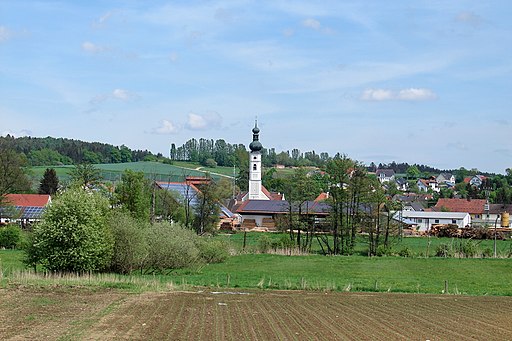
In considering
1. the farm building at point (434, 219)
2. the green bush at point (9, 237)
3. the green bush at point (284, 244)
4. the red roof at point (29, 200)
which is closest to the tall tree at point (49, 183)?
the red roof at point (29, 200)

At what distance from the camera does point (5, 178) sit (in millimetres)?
80875

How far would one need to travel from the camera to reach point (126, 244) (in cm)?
4572

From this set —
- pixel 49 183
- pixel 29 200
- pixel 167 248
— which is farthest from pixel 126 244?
pixel 49 183

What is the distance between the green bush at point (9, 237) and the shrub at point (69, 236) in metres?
24.2

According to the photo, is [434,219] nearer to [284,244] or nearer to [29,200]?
[284,244]

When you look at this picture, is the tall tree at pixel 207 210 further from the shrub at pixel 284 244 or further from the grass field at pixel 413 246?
the shrub at pixel 284 244

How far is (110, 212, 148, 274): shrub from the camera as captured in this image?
150ft

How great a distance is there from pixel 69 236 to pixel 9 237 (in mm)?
26731

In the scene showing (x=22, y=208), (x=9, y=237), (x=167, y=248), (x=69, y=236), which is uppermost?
(x=22, y=208)

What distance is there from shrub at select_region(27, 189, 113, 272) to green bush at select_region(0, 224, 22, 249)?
79.5 ft

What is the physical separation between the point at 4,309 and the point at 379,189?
48922mm

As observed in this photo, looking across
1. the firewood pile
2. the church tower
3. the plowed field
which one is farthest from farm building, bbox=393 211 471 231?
the plowed field

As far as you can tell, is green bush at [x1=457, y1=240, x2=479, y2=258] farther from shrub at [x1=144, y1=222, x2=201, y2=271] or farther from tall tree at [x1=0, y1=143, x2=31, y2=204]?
tall tree at [x1=0, y1=143, x2=31, y2=204]

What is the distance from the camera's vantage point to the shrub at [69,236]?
41.8 metres
